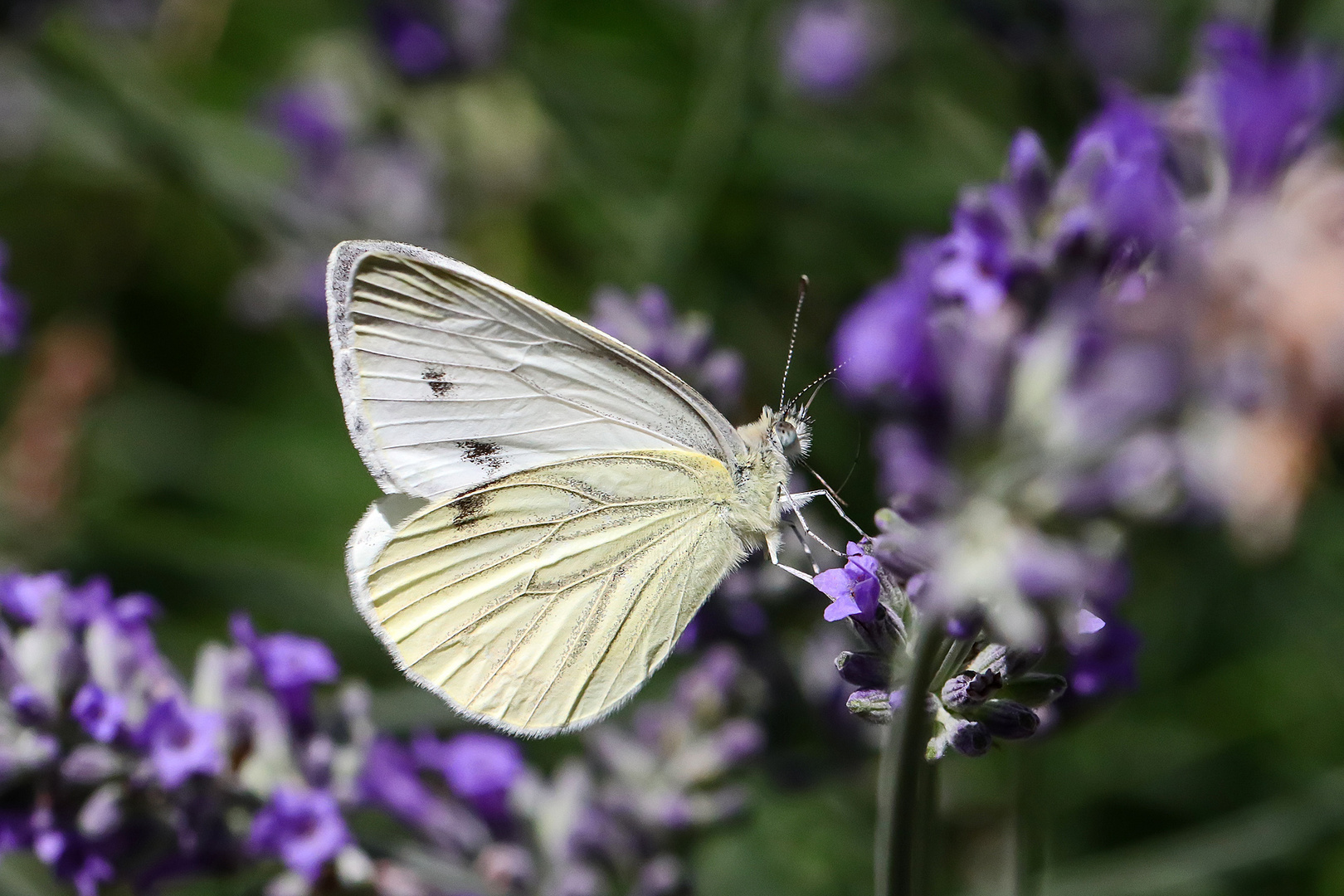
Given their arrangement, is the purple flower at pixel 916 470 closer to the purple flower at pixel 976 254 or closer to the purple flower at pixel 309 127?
the purple flower at pixel 976 254

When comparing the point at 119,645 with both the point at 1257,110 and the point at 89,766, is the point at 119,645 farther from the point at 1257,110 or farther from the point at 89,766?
the point at 1257,110

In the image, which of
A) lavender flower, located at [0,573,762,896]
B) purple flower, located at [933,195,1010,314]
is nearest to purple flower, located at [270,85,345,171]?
lavender flower, located at [0,573,762,896]

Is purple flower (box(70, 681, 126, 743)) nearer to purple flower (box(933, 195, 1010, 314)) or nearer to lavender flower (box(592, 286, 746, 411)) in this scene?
lavender flower (box(592, 286, 746, 411))

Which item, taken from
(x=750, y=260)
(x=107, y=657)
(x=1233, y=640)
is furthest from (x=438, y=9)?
(x=1233, y=640)

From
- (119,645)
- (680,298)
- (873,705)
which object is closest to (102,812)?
(119,645)

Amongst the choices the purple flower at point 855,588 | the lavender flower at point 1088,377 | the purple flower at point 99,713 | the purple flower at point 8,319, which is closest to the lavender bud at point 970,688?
the lavender flower at point 1088,377

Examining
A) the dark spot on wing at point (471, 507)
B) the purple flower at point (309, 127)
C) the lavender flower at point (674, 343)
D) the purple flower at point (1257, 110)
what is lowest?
the dark spot on wing at point (471, 507)
